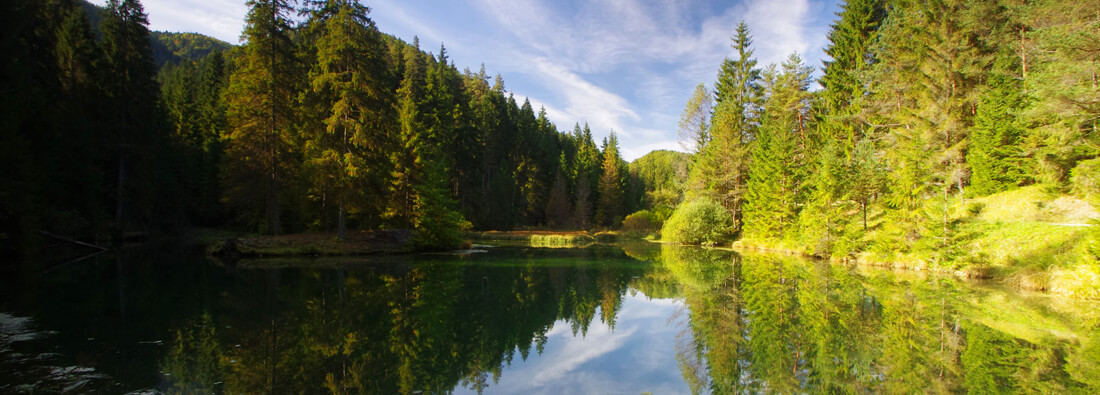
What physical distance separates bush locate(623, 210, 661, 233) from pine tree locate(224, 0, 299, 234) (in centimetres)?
3572

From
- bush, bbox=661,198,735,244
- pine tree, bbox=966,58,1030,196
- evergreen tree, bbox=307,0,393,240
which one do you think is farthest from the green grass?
pine tree, bbox=966,58,1030,196

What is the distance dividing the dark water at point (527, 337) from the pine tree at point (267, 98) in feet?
39.8

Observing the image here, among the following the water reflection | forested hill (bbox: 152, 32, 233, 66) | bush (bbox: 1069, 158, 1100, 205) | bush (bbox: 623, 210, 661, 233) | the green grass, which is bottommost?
the green grass

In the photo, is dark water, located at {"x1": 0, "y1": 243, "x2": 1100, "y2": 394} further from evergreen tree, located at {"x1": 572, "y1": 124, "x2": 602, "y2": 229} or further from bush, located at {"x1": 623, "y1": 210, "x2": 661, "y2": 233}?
evergreen tree, located at {"x1": 572, "y1": 124, "x2": 602, "y2": 229}

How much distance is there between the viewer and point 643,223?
52156mm

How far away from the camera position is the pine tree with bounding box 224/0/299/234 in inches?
1003

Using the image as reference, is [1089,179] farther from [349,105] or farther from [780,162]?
[349,105]

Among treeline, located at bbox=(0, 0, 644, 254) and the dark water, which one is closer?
the dark water

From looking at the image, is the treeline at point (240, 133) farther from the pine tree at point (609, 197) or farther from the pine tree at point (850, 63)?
the pine tree at point (609, 197)

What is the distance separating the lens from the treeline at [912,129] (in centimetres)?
1602

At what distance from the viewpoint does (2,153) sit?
46.6 ft

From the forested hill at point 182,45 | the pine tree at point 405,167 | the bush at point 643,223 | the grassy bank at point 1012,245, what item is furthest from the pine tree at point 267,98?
the forested hill at point 182,45

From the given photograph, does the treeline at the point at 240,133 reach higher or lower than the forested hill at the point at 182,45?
lower

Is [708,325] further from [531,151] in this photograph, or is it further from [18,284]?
[531,151]
